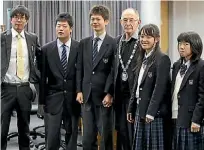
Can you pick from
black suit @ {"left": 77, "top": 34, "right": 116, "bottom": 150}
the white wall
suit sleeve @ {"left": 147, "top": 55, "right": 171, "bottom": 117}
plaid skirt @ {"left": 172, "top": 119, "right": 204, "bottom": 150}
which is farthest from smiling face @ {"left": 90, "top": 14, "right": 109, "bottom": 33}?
the white wall

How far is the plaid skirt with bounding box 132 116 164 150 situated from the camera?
9.05 ft

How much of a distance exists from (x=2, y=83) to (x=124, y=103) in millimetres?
1116

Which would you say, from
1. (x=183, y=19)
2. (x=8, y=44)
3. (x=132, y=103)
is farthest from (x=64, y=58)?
(x=183, y=19)

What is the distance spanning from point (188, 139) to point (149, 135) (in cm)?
30

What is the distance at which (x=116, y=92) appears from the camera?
3.04 meters

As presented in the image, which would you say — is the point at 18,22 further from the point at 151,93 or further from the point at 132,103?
the point at 151,93

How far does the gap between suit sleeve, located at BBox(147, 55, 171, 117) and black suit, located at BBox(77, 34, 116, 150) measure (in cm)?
46

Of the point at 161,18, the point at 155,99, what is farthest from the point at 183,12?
the point at 155,99

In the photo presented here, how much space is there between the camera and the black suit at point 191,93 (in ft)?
8.61

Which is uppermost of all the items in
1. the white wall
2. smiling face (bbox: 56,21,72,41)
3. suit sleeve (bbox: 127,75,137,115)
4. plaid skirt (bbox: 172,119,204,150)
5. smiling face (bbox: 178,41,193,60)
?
the white wall

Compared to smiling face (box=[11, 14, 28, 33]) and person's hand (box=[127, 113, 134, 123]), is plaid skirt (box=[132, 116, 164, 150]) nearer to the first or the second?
person's hand (box=[127, 113, 134, 123])

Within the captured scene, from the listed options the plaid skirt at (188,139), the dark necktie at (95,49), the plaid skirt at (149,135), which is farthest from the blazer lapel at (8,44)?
the plaid skirt at (188,139)

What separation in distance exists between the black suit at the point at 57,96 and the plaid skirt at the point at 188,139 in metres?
0.96

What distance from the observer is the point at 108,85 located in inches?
119
